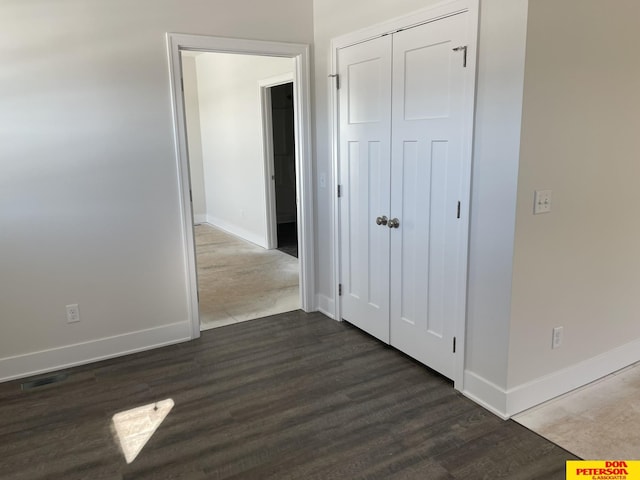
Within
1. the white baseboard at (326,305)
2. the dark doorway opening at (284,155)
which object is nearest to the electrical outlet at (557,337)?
the white baseboard at (326,305)

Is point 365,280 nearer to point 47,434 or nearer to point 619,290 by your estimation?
point 619,290

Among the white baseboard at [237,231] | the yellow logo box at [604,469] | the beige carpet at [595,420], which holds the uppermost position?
the white baseboard at [237,231]

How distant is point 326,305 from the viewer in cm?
407

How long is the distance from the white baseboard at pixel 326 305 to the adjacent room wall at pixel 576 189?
173 cm

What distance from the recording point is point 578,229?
8.40 ft

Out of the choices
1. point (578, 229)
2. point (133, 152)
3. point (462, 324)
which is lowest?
point (462, 324)

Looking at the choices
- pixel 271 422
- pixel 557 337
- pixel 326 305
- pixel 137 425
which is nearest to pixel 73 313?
pixel 137 425

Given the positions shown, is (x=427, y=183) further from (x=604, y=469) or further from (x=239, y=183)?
(x=239, y=183)

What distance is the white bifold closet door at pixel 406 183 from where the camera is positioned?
266 cm

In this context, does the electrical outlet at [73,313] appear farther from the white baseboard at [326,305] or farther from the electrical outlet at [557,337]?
the electrical outlet at [557,337]

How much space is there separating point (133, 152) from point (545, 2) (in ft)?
8.41

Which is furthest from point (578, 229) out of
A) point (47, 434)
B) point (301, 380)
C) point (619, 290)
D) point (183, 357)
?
point (47, 434)

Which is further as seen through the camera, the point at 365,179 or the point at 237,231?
the point at 237,231

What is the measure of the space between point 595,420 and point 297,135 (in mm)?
2805
